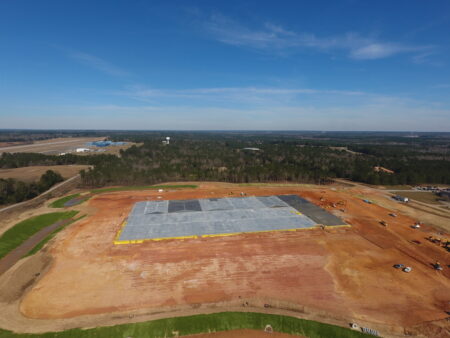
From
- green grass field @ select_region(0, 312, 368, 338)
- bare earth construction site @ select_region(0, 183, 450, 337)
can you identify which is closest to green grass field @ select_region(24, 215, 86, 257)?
bare earth construction site @ select_region(0, 183, 450, 337)

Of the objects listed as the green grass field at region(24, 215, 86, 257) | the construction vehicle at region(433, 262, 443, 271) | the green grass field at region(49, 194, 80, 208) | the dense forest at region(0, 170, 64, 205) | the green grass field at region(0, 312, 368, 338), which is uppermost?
the dense forest at region(0, 170, 64, 205)

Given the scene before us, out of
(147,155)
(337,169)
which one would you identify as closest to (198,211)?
(337,169)

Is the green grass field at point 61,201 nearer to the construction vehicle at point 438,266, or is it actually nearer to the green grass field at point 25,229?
the green grass field at point 25,229

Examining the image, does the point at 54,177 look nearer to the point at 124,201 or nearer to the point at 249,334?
the point at 124,201

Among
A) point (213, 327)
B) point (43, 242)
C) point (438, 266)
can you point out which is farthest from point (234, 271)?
point (43, 242)

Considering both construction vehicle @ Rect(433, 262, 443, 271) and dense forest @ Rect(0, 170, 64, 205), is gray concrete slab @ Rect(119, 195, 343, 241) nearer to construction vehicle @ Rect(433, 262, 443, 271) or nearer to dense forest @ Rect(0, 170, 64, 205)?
construction vehicle @ Rect(433, 262, 443, 271)

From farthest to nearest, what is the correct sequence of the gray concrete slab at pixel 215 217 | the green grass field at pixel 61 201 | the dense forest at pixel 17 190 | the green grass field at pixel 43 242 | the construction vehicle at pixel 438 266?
the dense forest at pixel 17 190, the green grass field at pixel 61 201, the gray concrete slab at pixel 215 217, the green grass field at pixel 43 242, the construction vehicle at pixel 438 266

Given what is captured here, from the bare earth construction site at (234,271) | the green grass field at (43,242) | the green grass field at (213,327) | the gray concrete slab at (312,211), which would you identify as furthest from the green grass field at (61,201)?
the gray concrete slab at (312,211)
